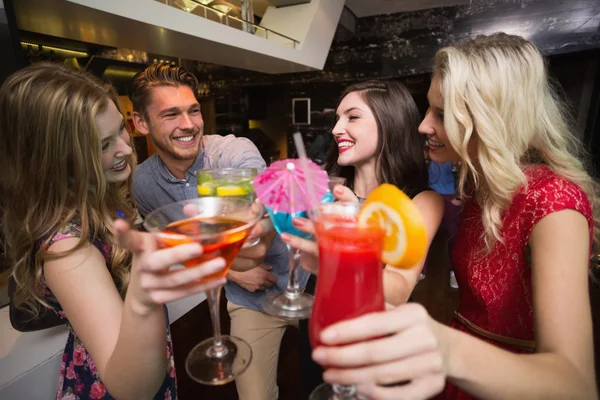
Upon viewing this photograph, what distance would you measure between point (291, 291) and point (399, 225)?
550mm

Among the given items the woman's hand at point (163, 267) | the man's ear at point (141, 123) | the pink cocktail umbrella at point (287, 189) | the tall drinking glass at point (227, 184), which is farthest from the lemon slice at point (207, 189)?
the man's ear at point (141, 123)

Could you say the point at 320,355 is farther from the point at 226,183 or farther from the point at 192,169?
the point at 192,169

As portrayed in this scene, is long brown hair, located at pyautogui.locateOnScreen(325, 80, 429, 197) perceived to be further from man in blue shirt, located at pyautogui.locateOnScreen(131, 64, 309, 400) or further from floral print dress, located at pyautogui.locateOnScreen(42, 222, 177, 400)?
floral print dress, located at pyautogui.locateOnScreen(42, 222, 177, 400)

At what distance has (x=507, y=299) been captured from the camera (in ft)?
3.39

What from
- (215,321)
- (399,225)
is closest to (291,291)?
(215,321)

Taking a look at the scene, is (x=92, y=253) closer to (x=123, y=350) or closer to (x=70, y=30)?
(x=123, y=350)

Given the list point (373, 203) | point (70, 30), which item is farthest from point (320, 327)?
point (70, 30)

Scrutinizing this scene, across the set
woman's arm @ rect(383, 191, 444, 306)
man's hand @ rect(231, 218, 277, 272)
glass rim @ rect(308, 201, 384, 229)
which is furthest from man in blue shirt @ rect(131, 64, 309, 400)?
glass rim @ rect(308, 201, 384, 229)

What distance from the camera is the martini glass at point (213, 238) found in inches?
24.7

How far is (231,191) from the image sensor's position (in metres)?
0.98

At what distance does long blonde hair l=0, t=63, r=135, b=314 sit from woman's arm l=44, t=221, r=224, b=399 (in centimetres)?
10

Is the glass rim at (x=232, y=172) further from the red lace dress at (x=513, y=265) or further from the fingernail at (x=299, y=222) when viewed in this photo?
the red lace dress at (x=513, y=265)

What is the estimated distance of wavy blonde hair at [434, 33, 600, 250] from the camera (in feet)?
3.26

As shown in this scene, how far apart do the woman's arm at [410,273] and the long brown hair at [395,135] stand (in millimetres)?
341
